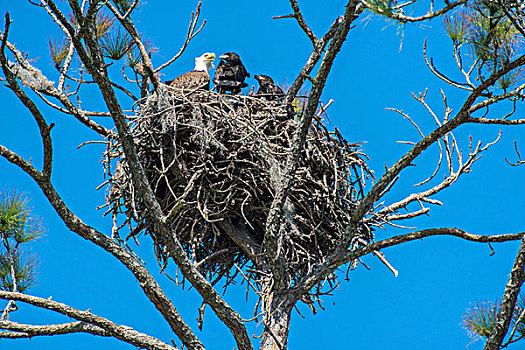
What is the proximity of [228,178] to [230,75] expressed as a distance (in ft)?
5.24

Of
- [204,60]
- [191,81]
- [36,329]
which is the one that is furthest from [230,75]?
[36,329]

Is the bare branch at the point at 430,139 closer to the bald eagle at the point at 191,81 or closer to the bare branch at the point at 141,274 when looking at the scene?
the bare branch at the point at 141,274

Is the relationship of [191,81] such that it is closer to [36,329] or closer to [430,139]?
[430,139]

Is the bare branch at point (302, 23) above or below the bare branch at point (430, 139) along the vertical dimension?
above

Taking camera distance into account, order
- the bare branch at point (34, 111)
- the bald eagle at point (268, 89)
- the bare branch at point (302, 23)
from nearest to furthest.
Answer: the bare branch at point (34, 111)
the bare branch at point (302, 23)
the bald eagle at point (268, 89)

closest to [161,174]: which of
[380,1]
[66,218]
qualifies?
[66,218]

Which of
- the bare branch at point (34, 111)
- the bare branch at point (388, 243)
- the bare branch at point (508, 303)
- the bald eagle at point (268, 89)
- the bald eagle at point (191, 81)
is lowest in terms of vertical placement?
the bare branch at point (508, 303)

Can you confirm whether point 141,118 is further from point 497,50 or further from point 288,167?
point 497,50

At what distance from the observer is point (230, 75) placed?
7121 millimetres

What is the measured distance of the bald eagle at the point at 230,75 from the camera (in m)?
7.04

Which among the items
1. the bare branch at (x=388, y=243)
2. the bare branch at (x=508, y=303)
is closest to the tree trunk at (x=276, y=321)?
the bare branch at (x=388, y=243)

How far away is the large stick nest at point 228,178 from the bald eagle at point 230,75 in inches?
34.4

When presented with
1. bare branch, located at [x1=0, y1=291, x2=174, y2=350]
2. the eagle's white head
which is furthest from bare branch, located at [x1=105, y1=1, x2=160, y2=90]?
the eagle's white head

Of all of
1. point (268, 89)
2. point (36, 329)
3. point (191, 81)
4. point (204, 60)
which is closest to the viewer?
point (36, 329)
